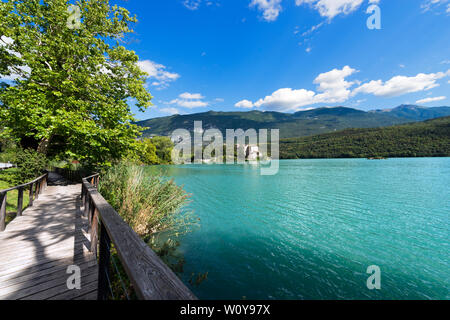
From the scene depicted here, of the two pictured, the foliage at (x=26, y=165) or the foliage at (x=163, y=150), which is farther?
the foliage at (x=163, y=150)

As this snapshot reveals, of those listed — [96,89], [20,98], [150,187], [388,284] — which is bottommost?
[388,284]

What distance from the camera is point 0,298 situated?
7.20ft

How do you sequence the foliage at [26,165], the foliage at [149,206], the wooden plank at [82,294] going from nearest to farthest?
1. the wooden plank at [82,294]
2. the foliage at [149,206]
3. the foliage at [26,165]

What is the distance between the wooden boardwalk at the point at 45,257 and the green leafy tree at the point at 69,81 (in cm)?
438

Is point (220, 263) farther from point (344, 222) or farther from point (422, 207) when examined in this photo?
point (422, 207)

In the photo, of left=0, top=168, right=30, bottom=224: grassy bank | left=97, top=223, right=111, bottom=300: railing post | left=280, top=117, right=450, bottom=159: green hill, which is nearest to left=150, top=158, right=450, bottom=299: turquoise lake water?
left=97, top=223, right=111, bottom=300: railing post

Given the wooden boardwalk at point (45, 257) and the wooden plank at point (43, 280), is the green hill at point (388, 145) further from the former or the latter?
the wooden plank at point (43, 280)

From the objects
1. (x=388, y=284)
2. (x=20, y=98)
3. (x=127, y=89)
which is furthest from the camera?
(x=127, y=89)

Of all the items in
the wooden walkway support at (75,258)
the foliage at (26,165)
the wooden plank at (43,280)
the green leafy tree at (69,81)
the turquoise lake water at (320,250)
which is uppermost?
the green leafy tree at (69,81)

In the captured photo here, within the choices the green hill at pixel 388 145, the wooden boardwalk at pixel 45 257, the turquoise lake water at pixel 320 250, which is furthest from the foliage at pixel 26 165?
the green hill at pixel 388 145

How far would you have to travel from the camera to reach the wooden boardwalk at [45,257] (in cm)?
237

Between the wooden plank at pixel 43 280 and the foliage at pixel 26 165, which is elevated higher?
the foliage at pixel 26 165

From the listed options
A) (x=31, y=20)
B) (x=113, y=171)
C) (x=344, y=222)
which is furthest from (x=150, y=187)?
(x=31, y=20)
